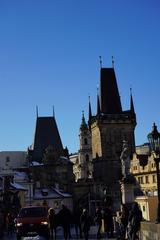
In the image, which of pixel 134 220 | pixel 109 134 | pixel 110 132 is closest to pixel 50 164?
pixel 109 134

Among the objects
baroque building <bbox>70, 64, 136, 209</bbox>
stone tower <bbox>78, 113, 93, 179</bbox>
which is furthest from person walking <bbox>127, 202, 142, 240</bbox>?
stone tower <bbox>78, 113, 93, 179</bbox>

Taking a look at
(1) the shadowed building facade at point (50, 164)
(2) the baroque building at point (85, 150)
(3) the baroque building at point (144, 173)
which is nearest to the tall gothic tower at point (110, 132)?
(1) the shadowed building facade at point (50, 164)

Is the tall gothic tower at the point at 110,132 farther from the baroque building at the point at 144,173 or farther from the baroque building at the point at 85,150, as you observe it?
the baroque building at the point at 85,150

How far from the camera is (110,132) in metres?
97.4

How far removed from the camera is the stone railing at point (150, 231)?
12.8m

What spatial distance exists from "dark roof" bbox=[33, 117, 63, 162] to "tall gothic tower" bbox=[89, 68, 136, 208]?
8.13 metres

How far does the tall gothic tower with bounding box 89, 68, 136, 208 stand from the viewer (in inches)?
3772

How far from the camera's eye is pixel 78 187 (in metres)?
100

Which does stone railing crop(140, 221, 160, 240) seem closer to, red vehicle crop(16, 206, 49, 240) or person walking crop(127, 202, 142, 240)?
person walking crop(127, 202, 142, 240)

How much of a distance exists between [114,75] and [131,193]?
72183mm

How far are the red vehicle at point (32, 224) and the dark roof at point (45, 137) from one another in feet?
253

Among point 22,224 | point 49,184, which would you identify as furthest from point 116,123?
point 22,224

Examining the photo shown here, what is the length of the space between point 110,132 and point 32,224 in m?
74.6

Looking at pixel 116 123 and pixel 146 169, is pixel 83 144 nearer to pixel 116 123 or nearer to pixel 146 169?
pixel 116 123
